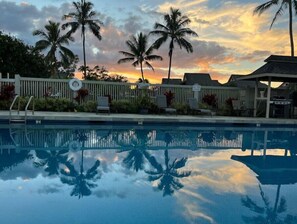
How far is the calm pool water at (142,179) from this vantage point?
3844 millimetres

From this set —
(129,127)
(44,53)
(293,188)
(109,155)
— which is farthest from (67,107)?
(44,53)

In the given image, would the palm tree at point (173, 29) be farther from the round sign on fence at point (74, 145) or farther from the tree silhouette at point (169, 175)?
the tree silhouette at point (169, 175)

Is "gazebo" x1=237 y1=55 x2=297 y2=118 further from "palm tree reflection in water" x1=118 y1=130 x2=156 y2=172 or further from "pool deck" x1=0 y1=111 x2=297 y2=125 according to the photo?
"palm tree reflection in water" x1=118 y1=130 x2=156 y2=172

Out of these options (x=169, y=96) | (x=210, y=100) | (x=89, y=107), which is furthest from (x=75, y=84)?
(x=210, y=100)

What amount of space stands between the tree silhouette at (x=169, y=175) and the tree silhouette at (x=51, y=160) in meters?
1.84

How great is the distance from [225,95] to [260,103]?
1.98 metres

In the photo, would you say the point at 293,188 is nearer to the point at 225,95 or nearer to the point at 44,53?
the point at 225,95

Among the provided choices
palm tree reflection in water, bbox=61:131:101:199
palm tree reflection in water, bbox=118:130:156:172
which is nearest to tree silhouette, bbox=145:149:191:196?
palm tree reflection in water, bbox=118:130:156:172

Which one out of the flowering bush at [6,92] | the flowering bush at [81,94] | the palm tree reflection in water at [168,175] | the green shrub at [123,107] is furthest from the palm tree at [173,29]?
the palm tree reflection in water at [168,175]

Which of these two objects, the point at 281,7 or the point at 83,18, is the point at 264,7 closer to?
the point at 281,7

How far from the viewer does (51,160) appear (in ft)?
21.7

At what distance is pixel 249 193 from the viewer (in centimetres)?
486

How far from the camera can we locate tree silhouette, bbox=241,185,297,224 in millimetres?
3816

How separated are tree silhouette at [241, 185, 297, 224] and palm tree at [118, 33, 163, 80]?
3073 centimetres
